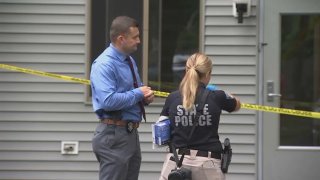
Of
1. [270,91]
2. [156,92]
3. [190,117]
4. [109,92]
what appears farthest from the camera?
[270,91]

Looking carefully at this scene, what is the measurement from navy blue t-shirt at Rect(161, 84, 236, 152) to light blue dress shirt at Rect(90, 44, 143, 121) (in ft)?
1.43

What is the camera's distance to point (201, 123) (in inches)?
164

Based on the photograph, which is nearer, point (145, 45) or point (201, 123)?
point (201, 123)

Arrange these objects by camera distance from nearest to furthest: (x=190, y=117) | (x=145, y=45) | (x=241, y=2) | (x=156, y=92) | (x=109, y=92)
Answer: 1. (x=190, y=117)
2. (x=109, y=92)
3. (x=156, y=92)
4. (x=241, y=2)
5. (x=145, y=45)

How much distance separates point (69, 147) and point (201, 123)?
3.22 meters

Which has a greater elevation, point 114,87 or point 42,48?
point 42,48

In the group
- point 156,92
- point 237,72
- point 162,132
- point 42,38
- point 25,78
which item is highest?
point 42,38

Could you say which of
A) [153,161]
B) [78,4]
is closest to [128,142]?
[153,161]

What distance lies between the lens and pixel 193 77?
13.8 feet

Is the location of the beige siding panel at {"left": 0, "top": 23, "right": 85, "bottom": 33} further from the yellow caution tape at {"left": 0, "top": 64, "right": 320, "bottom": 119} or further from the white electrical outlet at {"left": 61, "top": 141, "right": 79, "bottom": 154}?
the white electrical outlet at {"left": 61, "top": 141, "right": 79, "bottom": 154}

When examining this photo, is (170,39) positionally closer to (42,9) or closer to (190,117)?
(42,9)

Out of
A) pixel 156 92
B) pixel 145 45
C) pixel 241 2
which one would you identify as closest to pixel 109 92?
pixel 156 92

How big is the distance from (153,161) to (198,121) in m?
2.90

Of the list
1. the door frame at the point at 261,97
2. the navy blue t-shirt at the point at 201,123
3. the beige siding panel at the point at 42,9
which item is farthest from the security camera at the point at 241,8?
the navy blue t-shirt at the point at 201,123
